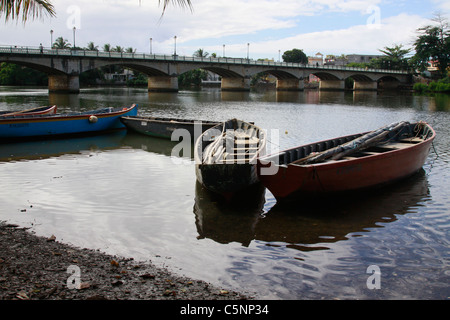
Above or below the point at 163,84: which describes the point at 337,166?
below

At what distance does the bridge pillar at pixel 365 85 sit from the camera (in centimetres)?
10550

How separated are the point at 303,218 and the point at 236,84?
82211 mm

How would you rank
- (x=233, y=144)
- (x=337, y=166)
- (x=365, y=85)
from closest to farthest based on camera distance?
(x=337, y=166)
(x=233, y=144)
(x=365, y=85)

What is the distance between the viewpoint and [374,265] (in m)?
7.30

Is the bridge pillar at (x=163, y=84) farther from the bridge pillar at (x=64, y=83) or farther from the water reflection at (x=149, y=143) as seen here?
the water reflection at (x=149, y=143)

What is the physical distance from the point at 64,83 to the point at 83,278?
6373cm

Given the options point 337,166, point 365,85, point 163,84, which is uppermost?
point 365,85

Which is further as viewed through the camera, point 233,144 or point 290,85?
point 290,85

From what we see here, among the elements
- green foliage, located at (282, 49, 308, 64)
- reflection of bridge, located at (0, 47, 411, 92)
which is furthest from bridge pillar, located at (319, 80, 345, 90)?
green foliage, located at (282, 49, 308, 64)

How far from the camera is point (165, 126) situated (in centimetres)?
2097

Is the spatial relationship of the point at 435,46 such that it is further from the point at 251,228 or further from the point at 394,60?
the point at 251,228

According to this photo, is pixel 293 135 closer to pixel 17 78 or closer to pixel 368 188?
pixel 368 188

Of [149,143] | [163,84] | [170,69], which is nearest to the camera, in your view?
[149,143]

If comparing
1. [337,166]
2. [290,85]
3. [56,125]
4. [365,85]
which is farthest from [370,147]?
[365,85]
